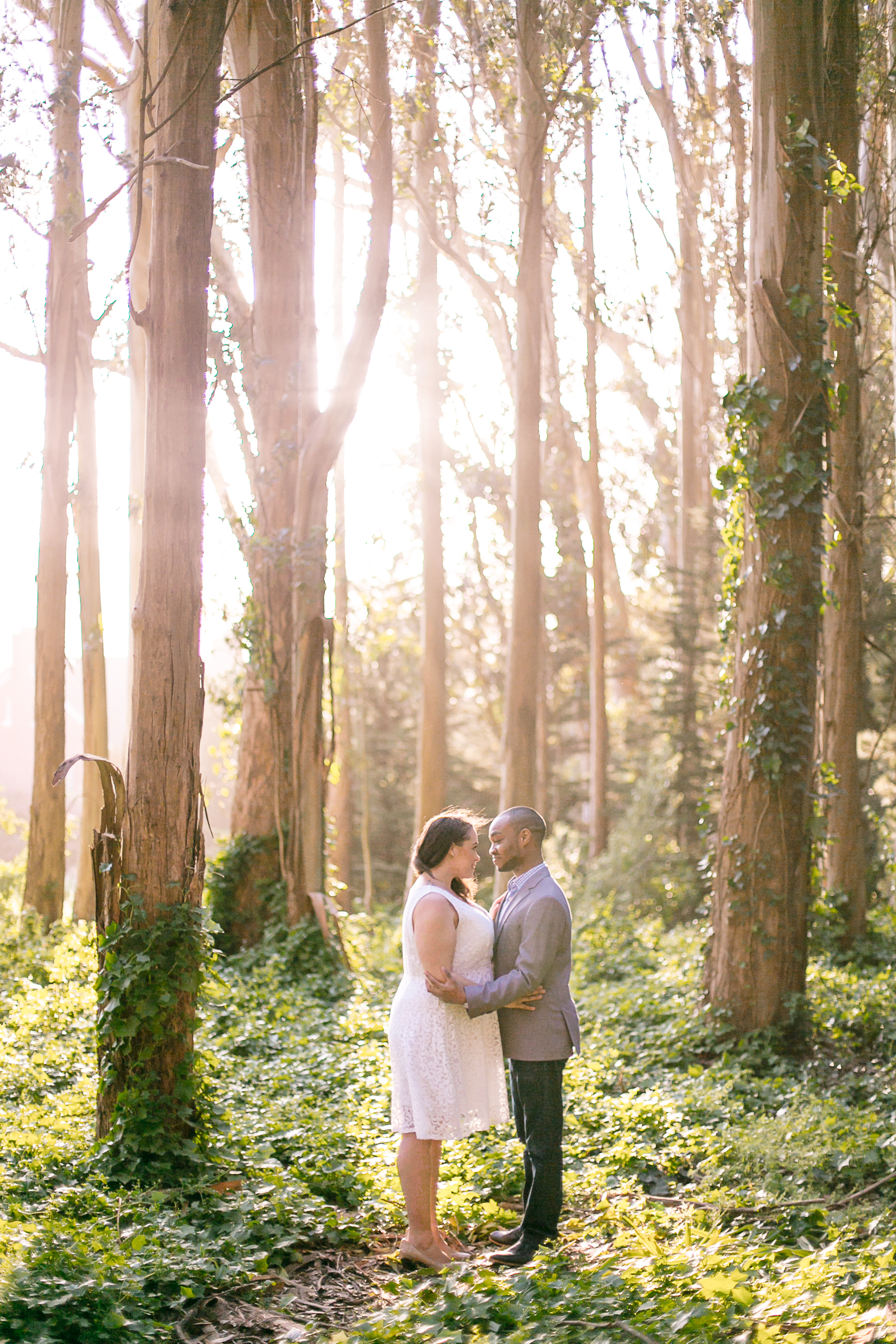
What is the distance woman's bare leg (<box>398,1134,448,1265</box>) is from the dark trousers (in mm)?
424

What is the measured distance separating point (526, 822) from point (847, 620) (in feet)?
26.3

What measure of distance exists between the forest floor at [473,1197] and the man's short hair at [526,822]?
5.75 feet

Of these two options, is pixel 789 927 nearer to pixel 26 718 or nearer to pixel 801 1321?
pixel 801 1321

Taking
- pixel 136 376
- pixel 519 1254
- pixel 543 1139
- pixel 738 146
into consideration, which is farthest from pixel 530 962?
pixel 136 376

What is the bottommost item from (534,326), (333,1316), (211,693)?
(333,1316)

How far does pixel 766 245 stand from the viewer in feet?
28.3

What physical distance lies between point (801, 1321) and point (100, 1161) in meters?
3.35

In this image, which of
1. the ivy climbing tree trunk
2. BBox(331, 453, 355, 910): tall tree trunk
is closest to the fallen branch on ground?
the ivy climbing tree trunk

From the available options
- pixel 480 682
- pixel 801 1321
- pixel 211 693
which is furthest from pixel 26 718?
pixel 801 1321

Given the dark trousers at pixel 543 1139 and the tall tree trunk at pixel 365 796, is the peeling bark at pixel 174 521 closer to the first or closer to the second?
the dark trousers at pixel 543 1139

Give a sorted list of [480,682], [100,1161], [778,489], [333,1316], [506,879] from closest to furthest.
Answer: [333,1316] → [100,1161] → [778,489] → [506,879] → [480,682]

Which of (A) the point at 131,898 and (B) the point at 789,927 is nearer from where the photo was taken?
(A) the point at 131,898

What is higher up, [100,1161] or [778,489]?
[778,489]

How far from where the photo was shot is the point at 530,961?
4867mm
